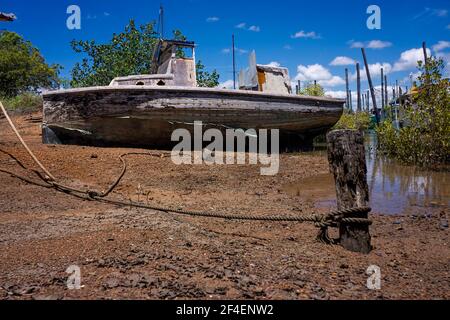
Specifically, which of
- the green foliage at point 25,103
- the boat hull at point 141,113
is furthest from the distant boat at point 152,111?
the green foliage at point 25,103

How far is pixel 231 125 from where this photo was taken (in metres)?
7.51

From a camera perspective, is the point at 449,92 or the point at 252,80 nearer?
the point at 449,92

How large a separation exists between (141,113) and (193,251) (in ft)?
14.8

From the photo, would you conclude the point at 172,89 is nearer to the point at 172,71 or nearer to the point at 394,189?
the point at 172,71

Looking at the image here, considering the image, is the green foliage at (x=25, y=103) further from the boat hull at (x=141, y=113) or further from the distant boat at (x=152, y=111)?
the boat hull at (x=141, y=113)

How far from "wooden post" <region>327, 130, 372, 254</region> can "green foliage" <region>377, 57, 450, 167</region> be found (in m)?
5.40

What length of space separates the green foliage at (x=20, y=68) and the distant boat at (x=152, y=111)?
1581 centimetres

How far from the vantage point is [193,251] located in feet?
8.39

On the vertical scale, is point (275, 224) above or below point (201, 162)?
below
